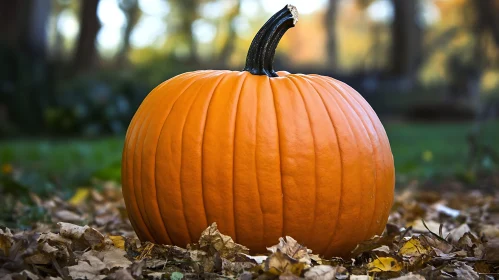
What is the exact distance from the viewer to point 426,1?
37.8 m

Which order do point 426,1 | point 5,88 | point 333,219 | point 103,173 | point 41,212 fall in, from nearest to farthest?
point 333,219, point 41,212, point 103,173, point 5,88, point 426,1

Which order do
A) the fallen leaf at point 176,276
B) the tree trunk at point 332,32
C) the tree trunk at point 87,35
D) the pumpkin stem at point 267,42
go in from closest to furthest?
the fallen leaf at point 176,276 → the pumpkin stem at point 267,42 → the tree trunk at point 87,35 → the tree trunk at point 332,32

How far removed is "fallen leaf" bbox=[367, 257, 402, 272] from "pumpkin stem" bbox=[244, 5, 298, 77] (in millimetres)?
938

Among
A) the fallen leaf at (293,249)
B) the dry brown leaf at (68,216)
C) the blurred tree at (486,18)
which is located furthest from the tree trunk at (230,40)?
the fallen leaf at (293,249)

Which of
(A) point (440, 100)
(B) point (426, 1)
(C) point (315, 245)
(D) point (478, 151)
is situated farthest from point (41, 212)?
(B) point (426, 1)

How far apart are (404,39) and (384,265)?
49.5ft

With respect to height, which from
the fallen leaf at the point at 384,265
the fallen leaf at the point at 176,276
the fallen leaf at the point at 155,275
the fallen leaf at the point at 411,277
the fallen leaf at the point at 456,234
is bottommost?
the fallen leaf at the point at 456,234

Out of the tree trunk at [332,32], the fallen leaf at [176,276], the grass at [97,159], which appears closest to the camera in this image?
the fallen leaf at [176,276]

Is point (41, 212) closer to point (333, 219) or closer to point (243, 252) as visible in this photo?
point (243, 252)

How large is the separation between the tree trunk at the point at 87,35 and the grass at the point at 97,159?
187 inches

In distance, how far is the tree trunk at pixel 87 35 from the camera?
42.0ft

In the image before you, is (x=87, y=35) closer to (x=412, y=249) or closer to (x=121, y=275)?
A: (x=412, y=249)

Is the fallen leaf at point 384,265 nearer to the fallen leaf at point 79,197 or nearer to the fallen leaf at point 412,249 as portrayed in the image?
the fallen leaf at point 412,249

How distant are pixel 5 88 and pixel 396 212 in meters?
6.94
